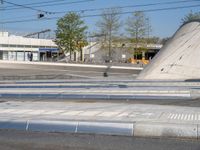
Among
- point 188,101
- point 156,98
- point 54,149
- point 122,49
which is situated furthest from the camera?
point 122,49

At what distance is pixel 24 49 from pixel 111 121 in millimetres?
84764

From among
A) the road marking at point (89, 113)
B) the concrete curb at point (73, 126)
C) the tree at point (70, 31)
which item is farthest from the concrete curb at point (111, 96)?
the tree at point (70, 31)

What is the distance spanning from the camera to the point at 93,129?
805 centimetres

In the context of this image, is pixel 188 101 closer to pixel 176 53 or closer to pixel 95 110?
pixel 95 110

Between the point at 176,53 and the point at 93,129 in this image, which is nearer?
the point at 93,129

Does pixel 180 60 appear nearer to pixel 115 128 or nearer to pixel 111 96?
pixel 111 96

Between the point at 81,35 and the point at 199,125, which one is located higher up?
the point at 81,35

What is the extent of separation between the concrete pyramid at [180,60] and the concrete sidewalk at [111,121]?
1326 cm

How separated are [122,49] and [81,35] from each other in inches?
461

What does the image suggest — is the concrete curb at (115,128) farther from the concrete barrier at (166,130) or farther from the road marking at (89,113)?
the road marking at (89,113)

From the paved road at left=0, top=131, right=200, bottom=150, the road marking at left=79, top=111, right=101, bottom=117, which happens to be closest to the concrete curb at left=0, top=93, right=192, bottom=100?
the road marking at left=79, top=111, right=101, bottom=117

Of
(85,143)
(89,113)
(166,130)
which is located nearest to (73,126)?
(85,143)

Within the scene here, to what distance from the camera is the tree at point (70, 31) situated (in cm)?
7281

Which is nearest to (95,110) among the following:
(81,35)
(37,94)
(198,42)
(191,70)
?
(37,94)
